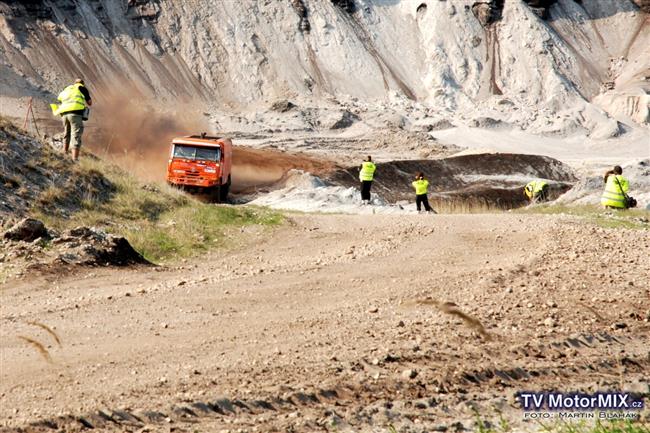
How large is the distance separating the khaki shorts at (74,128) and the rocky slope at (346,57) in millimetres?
32660

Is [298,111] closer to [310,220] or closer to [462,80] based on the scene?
[462,80]

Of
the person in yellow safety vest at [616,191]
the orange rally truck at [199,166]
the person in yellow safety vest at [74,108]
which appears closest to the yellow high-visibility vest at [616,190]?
the person in yellow safety vest at [616,191]

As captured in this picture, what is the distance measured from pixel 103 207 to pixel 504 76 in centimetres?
5728

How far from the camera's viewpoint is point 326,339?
9633 mm

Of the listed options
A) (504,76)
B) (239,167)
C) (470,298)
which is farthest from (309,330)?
(504,76)

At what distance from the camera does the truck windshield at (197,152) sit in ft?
99.1

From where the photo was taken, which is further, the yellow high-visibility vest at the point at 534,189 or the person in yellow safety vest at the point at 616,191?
the yellow high-visibility vest at the point at 534,189

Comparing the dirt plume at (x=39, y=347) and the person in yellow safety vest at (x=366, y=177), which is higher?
the dirt plume at (x=39, y=347)

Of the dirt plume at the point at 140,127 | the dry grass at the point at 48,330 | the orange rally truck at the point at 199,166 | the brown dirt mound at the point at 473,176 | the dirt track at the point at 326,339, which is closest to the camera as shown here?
the dirt track at the point at 326,339

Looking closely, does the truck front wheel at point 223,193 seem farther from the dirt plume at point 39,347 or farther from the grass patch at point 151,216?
the dirt plume at point 39,347

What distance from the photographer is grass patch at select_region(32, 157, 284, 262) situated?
49.9 feet

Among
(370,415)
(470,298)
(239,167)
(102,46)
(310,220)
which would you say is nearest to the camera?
(370,415)

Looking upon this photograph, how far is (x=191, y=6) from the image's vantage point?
65562 mm

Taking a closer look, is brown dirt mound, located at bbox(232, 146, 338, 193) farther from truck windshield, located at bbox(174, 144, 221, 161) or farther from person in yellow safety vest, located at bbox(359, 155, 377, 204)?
person in yellow safety vest, located at bbox(359, 155, 377, 204)
